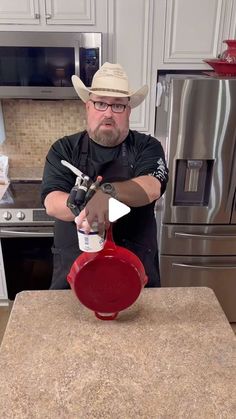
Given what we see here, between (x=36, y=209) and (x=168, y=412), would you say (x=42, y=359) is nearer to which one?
(x=168, y=412)

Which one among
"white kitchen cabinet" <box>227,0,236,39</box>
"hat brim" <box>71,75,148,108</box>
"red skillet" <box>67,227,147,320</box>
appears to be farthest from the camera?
"white kitchen cabinet" <box>227,0,236,39</box>

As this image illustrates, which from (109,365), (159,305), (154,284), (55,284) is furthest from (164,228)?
(109,365)

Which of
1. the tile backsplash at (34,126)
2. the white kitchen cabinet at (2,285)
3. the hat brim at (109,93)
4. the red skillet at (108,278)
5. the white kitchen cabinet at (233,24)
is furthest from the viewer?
the tile backsplash at (34,126)

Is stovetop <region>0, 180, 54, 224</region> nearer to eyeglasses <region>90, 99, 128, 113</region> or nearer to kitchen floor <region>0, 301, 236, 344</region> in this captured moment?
kitchen floor <region>0, 301, 236, 344</region>

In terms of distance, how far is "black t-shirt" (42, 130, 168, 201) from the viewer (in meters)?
1.24

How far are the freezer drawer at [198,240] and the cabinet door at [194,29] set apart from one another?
101 cm

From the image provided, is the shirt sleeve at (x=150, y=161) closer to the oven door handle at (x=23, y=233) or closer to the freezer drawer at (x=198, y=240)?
the freezer drawer at (x=198, y=240)

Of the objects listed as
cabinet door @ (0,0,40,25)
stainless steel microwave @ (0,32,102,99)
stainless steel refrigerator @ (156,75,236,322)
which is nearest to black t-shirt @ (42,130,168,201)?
stainless steel refrigerator @ (156,75,236,322)

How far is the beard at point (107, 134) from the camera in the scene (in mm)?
1219

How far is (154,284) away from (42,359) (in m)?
0.62

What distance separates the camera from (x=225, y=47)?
83.2 inches

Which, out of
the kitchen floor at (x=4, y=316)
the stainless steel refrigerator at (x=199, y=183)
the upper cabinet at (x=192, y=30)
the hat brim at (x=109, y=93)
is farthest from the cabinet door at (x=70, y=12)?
the kitchen floor at (x=4, y=316)

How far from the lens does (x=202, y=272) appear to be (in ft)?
7.62

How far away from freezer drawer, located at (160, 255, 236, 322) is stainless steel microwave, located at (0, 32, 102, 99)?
1.22 meters
